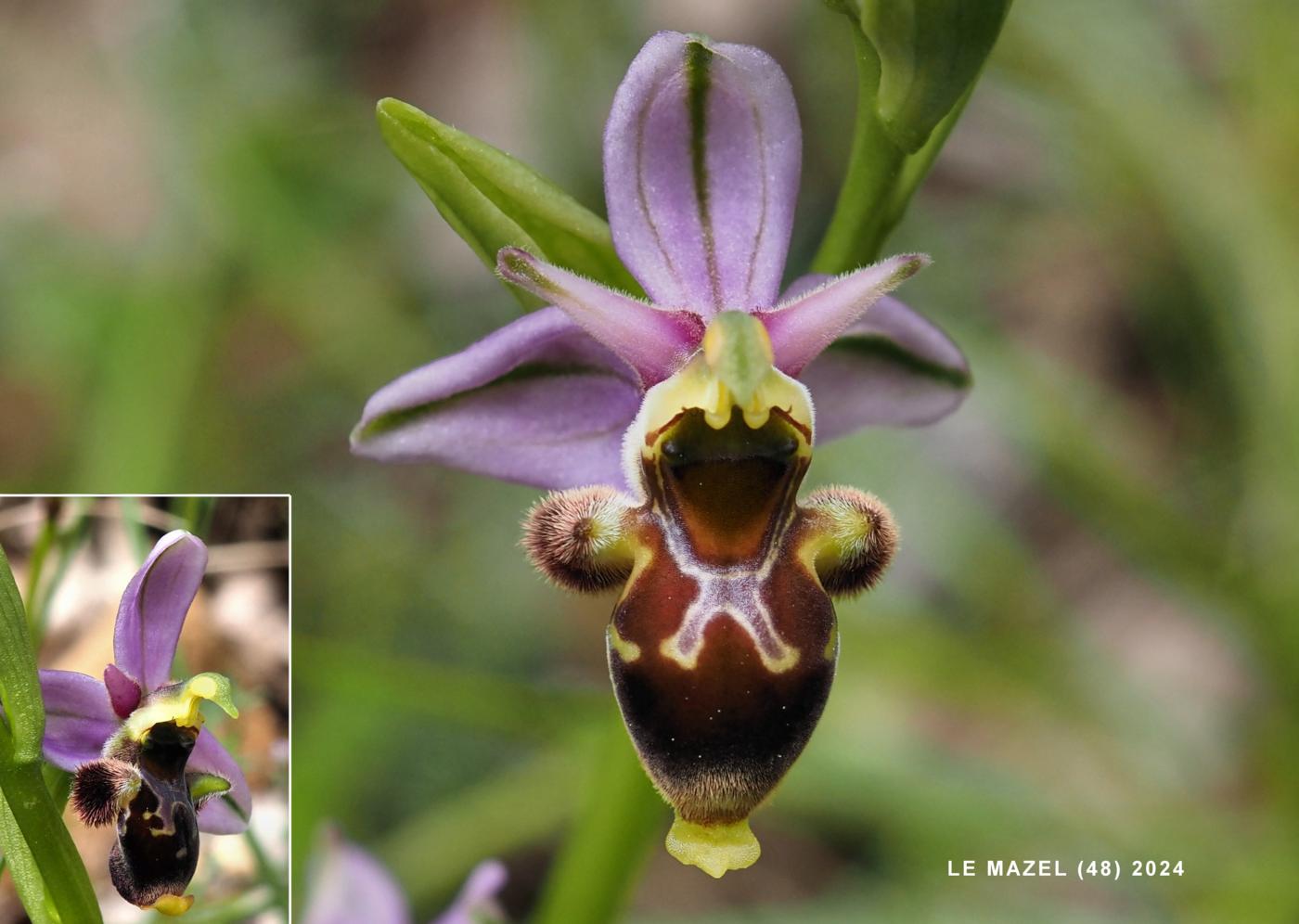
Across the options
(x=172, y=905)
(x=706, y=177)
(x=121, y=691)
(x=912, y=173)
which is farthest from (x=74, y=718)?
(x=912, y=173)

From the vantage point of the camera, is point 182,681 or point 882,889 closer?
point 182,681

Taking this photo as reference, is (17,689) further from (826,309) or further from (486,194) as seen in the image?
(826,309)

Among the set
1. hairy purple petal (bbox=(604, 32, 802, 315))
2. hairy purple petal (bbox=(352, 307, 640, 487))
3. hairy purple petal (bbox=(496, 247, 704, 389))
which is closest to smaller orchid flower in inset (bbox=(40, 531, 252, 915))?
hairy purple petal (bbox=(352, 307, 640, 487))

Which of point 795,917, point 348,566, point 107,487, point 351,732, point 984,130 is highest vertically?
point 984,130

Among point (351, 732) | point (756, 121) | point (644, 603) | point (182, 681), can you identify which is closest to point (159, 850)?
point (182, 681)

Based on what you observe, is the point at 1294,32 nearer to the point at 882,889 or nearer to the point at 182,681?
the point at 882,889

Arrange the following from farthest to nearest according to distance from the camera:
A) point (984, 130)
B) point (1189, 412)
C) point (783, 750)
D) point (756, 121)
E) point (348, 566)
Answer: point (984, 130) < point (1189, 412) < point (348, 566) < point (756, 121) < point (783, 750)

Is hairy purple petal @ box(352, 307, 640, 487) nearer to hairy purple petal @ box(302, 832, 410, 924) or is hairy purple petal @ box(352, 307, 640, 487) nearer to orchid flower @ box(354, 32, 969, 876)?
orchid flower @ box(354, 32, 969, 876)

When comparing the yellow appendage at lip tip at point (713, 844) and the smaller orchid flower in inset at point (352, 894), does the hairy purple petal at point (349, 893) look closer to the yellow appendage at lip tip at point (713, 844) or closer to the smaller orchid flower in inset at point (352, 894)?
the smaller orchid flower in inset at point (352, 894)
